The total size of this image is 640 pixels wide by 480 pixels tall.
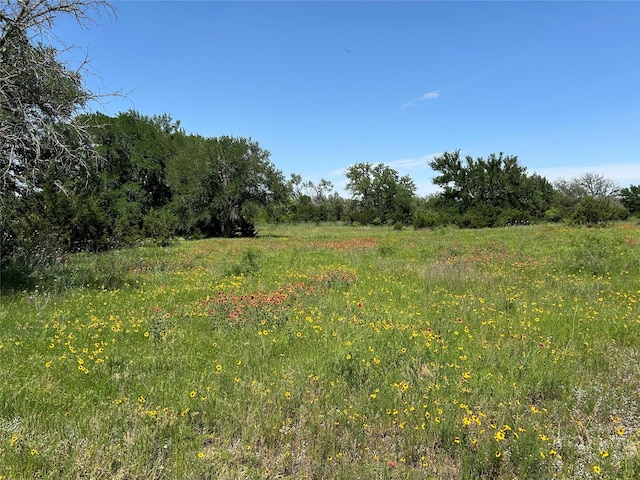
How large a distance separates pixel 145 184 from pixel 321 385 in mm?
36573

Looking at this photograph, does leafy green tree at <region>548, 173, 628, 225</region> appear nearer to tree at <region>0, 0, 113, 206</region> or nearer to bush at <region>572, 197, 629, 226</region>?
bush at <region>572, 197, 629, 226</region>

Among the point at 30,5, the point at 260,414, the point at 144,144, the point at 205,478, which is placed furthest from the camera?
the point at 144,144

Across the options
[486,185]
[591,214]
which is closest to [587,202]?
[591,214]

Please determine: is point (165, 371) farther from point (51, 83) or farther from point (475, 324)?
point (51, 83)

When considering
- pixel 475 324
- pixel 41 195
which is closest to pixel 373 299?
pixel 475 324

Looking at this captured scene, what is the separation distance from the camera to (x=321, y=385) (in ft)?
14.3

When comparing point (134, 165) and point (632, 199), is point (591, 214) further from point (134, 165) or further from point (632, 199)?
point (134, 165)

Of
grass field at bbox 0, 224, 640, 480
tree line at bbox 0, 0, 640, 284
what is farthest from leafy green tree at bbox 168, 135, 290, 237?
grass field at bbox 0, 224, 640, 480

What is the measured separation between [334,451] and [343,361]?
4.66ft

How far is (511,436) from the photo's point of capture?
3.33 metres

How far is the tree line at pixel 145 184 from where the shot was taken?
24.1 ft

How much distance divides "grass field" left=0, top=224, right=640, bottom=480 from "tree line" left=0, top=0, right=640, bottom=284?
132 inches

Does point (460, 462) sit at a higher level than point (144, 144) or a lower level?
lower

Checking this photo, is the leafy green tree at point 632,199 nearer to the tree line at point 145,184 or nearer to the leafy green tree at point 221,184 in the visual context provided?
the tree line at point 145,184
